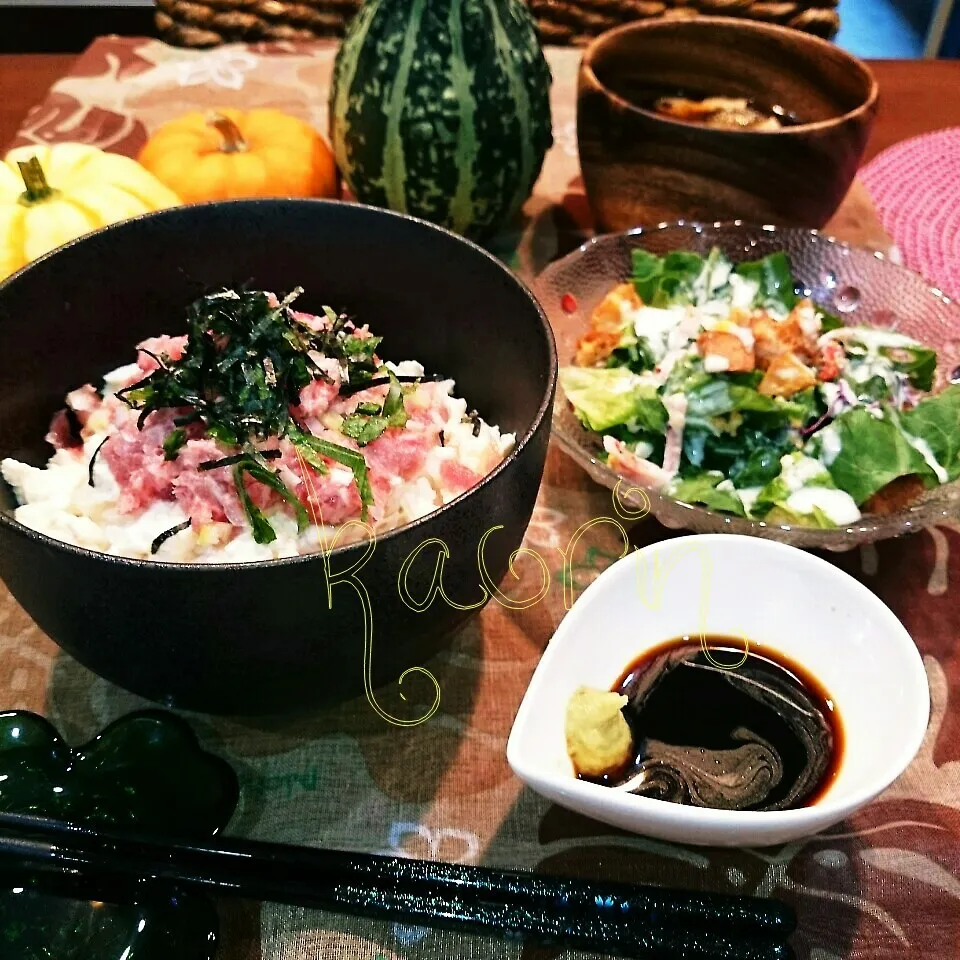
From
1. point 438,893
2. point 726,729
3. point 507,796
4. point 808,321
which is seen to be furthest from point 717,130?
point 438,893

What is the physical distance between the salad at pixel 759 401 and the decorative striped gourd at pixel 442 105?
12.7 inches

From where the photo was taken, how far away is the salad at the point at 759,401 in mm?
1191

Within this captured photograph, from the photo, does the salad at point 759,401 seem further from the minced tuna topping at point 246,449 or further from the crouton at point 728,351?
the minced tuna topping at point 246,449

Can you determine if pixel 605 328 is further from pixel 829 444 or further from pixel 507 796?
pixel 507 796

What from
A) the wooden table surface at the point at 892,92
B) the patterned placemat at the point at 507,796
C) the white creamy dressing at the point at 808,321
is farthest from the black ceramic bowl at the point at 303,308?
the wooden table surface at the point at 892,92

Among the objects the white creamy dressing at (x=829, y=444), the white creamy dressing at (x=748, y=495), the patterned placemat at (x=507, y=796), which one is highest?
the white creamy dressing at (x=829, y=444)

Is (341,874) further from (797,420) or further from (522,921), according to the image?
(797,420)

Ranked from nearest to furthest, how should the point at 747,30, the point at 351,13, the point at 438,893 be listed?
1. the point at 438,893
2. the point at 747,30
3. the point at 351,13

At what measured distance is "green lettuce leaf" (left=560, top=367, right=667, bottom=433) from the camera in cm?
128

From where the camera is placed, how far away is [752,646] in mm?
1018

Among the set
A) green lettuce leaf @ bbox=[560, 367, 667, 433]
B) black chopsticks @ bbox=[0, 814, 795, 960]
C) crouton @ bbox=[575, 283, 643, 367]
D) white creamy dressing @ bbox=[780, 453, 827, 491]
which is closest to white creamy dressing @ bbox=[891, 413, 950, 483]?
white creamy dressing @ bbox=[780, 453, 827, 491]

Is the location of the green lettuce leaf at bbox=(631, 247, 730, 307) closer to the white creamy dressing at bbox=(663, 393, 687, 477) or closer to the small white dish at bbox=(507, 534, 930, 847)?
the white creamy dressing at bbox=(663, 393, 687, 477)

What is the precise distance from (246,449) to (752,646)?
23.7 inches

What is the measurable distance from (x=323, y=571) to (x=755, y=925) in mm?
459
